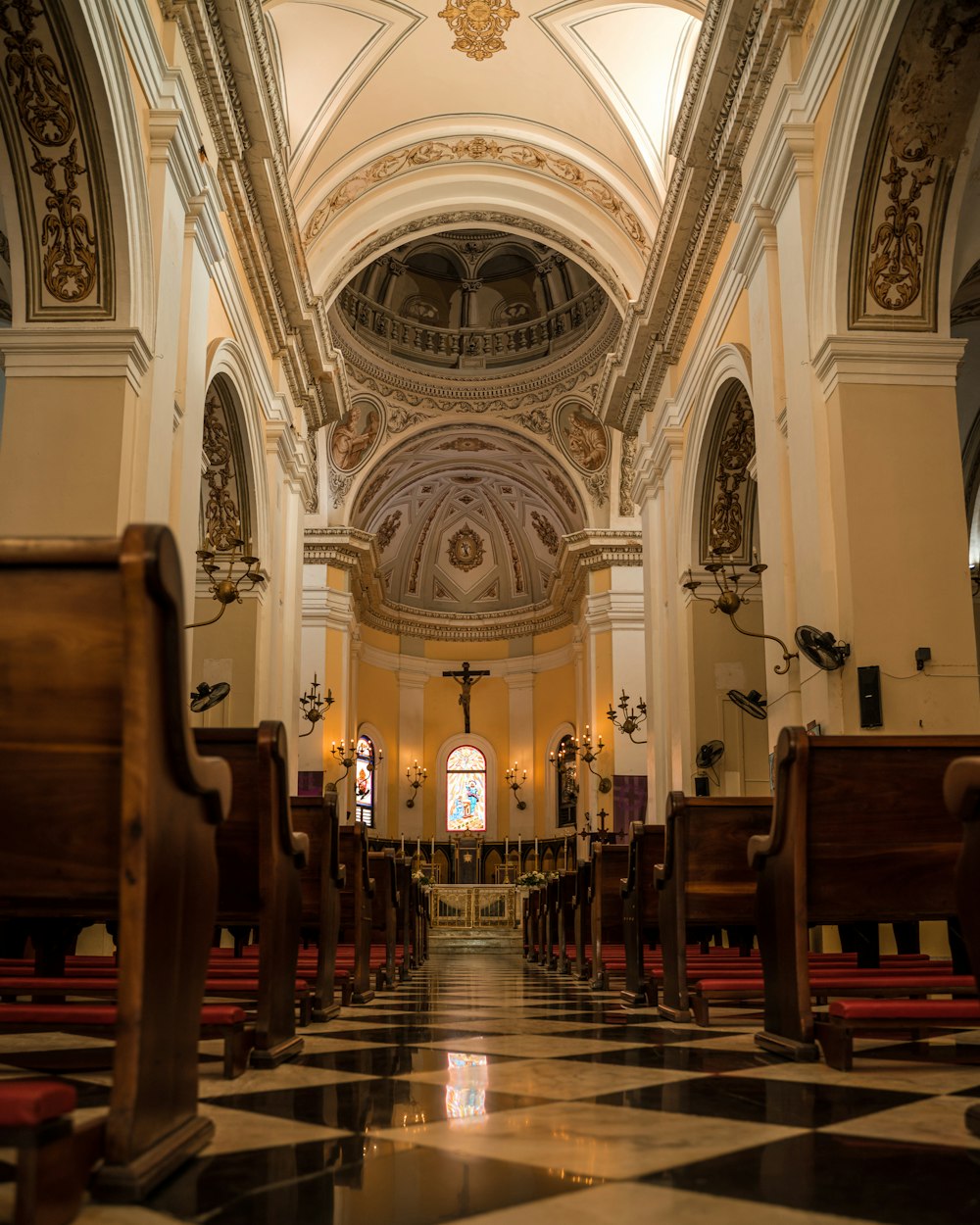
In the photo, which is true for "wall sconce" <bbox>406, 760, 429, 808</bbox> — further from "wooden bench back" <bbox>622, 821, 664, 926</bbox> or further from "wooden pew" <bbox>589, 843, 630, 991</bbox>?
"wooden bench back" <bbox>622, 821, 664, 926</bbox>

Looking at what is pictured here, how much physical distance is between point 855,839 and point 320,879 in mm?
2131

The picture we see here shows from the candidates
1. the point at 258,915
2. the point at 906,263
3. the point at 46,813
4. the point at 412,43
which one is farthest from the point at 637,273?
the point at 46,813

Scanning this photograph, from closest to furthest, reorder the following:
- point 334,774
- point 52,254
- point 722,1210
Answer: point 722,1210
point 52,254
point 334,774

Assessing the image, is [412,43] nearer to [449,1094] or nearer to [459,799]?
[449,1094]

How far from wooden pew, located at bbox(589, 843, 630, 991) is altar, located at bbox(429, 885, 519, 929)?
41.5 feet

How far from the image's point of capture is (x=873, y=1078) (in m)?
2.85

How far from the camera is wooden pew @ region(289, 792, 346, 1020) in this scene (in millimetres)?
4539

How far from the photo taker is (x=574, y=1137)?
2180 mm

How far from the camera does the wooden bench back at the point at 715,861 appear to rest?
4.67m

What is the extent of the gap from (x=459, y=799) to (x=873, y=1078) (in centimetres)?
2477

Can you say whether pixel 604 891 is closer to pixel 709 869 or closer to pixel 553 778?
pixel 709 869

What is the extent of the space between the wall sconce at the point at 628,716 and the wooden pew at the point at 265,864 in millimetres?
14380

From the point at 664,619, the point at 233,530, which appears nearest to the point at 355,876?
the point at 233,530

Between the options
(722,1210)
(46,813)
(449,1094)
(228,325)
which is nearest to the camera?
(722,1210)
